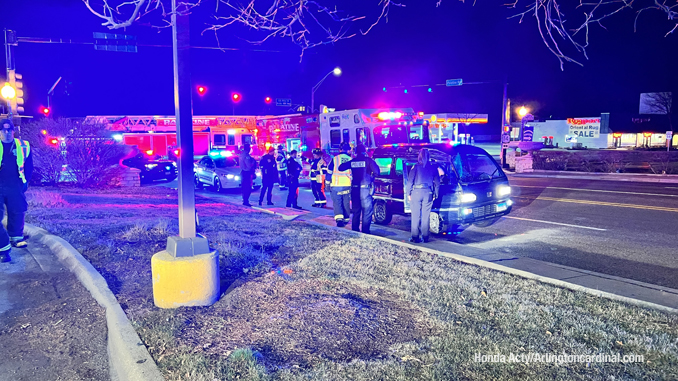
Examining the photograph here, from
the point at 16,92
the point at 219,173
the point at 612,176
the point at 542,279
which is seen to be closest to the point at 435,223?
the point at 542,279

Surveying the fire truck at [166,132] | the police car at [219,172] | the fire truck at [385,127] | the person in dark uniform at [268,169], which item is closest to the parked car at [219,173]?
the police car at [219,172]

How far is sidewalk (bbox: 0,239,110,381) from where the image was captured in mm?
3887

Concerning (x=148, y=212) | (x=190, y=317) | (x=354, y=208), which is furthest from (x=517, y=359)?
(x=148, y=212)

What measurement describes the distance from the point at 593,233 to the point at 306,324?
23.7 ft

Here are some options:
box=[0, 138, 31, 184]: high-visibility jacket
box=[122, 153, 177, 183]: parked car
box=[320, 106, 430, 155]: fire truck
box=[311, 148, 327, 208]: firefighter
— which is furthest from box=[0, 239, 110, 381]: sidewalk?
box=[122, 153, 177, 183]: parked car

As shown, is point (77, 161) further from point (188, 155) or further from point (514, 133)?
point (514, 133)

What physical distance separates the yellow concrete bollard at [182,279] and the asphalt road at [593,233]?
4279 millimetres

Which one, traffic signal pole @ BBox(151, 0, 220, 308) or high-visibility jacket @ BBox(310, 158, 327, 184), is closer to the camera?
traffic signal pole @ BBox(151, 0, 220, 308)

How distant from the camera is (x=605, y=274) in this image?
6.30 metres

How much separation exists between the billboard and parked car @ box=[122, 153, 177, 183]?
197 feet

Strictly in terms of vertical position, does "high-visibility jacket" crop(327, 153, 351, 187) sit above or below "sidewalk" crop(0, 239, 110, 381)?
above

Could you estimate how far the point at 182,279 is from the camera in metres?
4.66

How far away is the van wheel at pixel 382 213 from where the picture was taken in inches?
408

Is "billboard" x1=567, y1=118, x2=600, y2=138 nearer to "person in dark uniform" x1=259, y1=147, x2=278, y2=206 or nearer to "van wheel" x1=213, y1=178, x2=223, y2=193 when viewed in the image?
"van wheel" x1=213, y1=178, x2=223, y2=193
